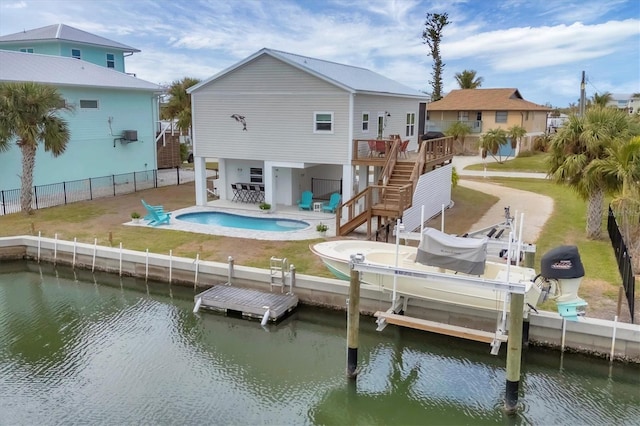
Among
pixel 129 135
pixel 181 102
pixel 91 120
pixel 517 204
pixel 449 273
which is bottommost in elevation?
pixel 517 204

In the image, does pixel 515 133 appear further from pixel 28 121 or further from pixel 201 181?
pixel 28 121

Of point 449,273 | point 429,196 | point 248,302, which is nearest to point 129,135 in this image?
point 429,196

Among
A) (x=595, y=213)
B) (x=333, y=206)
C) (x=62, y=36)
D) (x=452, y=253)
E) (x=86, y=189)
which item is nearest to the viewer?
(x=452, y=253)

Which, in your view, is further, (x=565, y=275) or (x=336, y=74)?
(x=336, y=74)

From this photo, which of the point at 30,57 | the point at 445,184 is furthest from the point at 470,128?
the point at 30,57

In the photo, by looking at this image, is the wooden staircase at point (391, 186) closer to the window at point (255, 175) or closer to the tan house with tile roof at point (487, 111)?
the window at point (255, 175)

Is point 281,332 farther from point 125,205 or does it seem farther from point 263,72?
point 125,205
